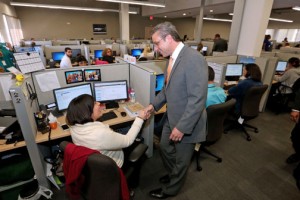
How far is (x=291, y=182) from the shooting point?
6.46ft

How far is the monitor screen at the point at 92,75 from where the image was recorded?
7.01ft

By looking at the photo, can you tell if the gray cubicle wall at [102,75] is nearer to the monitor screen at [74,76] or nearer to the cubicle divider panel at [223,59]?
the monitor screen at [74,76]

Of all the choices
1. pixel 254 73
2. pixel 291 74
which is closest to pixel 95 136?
pixel 254 73

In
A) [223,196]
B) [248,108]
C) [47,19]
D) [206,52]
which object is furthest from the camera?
[47,19]

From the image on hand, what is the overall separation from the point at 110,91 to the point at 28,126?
98 cm

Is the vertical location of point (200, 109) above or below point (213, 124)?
above

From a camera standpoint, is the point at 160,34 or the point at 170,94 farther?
the point at 170,94

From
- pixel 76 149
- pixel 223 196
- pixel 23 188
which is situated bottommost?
pixel 223 196

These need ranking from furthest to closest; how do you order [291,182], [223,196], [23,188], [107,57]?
[107,57] < [291,182] < [223,196] < [23,188]

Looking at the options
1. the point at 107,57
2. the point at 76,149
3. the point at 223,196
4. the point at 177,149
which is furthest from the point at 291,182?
the point at 107,57

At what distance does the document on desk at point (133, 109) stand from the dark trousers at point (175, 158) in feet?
1.65

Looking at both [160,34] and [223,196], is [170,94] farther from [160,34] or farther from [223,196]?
[223,196]

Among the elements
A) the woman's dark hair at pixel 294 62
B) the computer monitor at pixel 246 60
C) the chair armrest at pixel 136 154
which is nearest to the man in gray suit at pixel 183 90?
the chair armrest at pixel 136 154

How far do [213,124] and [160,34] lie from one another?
114 cm
